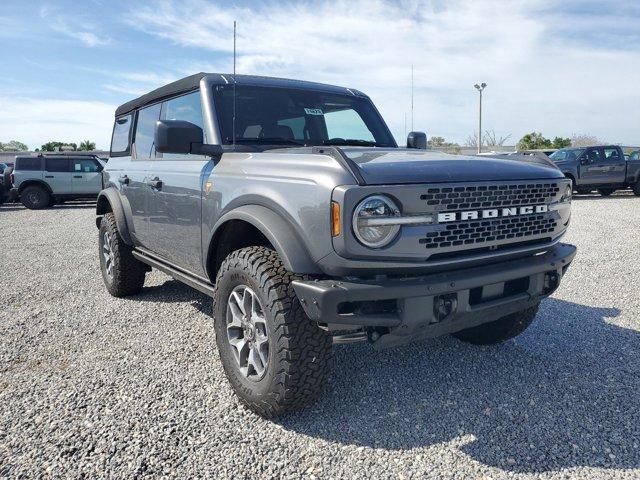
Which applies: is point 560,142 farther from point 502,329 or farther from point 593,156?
point 502,329

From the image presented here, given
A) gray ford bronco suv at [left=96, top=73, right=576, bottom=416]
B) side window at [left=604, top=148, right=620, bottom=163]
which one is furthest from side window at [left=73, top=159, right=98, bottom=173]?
side window at [left=604, top=148, right=620, bottom=163]

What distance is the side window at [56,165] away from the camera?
16.5 m

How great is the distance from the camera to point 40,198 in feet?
55.3

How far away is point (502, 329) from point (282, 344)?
183 centimetres

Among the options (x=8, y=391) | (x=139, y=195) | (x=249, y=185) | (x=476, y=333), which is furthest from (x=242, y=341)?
(x=139, y=195)

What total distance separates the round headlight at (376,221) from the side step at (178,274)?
55.5 inches

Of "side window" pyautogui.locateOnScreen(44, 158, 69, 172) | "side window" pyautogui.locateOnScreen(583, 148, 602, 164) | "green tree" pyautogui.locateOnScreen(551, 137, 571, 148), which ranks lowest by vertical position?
"side window" pyautogui.locateOnScreen(44, 158, 69, 172)

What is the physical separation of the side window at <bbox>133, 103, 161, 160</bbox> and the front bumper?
2.76 m

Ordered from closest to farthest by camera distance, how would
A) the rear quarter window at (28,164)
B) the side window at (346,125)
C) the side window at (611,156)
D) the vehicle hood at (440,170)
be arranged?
1. the vehicle hood at (440,170)
2. the side window at (346,125)
3. the rear quarter window at (28,164)
4. the side window at (611,156)

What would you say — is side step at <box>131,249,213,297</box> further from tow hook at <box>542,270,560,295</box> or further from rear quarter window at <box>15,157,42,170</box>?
rear quarter window at <box>15,157,42,170</box>

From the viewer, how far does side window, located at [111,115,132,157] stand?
5.23 metres

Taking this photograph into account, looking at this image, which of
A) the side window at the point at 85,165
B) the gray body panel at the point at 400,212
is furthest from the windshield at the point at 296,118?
the side window at the point at 85,165

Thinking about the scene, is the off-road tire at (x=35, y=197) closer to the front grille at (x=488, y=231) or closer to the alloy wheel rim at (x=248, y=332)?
the alloy wheel rim at (x=248, y=332)

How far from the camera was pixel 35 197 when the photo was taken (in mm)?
16797
